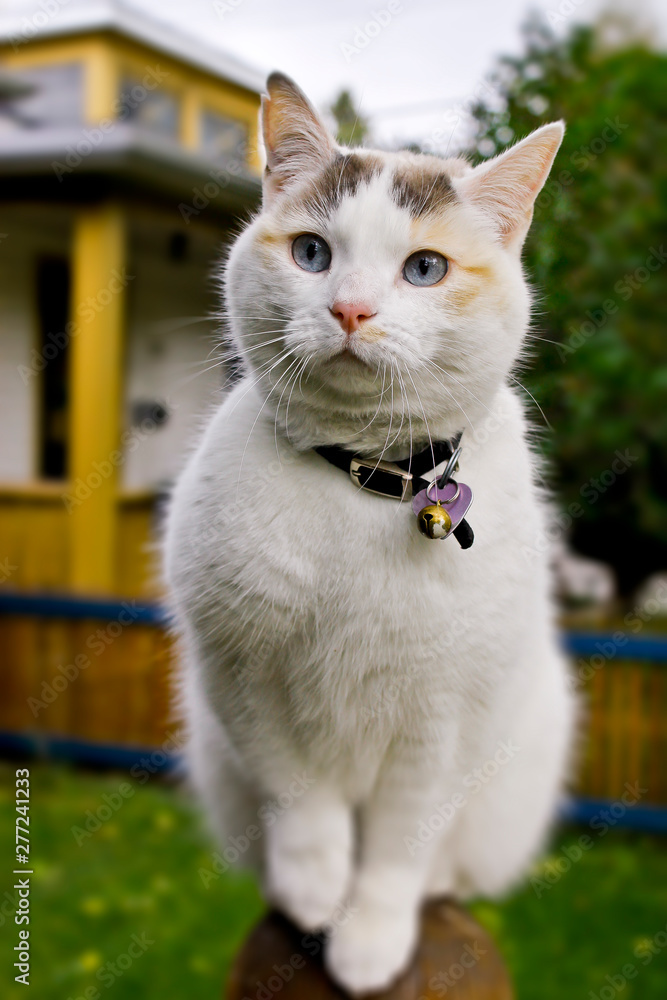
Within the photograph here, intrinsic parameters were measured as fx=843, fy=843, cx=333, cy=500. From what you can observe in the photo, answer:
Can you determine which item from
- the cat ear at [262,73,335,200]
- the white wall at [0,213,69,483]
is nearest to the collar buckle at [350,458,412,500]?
the cat ear at [262,73,335,200]

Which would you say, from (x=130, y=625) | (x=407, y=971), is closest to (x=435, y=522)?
(x=407, y=971)

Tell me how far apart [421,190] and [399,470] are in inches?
10.5

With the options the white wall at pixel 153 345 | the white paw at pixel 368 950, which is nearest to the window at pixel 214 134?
the white wall at pixel 153 345

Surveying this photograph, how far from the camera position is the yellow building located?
8.80ft

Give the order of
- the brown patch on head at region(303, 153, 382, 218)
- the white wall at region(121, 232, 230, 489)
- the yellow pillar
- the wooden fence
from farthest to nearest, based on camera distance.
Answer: the yellow pillar, the wooden fence, the white wall at region(121, 232, 230, 489), the brown patch on head at region(303, 153, 382, 218)

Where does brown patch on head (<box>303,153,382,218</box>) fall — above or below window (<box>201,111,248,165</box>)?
→ below

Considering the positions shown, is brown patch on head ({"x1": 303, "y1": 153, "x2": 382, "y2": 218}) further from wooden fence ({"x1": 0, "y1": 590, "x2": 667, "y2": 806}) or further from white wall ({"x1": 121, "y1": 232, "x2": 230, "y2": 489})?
wooden fence ({"x1": 0, "y1": 590, "x2": 667, "y2": 806})

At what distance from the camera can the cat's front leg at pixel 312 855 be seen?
3.51 ft

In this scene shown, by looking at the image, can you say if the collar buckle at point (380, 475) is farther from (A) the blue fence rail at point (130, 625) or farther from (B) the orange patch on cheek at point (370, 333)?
(A) the blue fence rail at point (130, 625)

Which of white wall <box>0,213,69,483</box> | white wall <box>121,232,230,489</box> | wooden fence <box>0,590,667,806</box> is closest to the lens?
white wall <box>121,232,230,489</box>

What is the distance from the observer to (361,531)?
0.85m

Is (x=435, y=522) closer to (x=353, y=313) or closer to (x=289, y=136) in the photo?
(x=353, y=313)

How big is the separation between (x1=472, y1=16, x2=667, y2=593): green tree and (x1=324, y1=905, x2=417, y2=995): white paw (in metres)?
0.64

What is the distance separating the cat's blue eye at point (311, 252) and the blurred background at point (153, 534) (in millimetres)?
447
